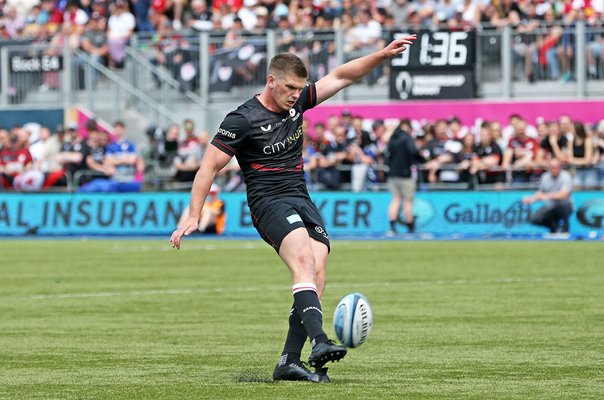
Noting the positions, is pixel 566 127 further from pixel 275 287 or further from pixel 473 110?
pixel 275 287

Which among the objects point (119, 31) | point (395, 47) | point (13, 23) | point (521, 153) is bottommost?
point (521, 153)

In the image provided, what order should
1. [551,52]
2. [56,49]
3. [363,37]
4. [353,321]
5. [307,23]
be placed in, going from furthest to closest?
[56,49] → [307,23] → [363,37] → [551,52] → [353,321]

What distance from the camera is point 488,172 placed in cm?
2819

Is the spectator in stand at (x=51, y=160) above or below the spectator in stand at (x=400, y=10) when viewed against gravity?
below

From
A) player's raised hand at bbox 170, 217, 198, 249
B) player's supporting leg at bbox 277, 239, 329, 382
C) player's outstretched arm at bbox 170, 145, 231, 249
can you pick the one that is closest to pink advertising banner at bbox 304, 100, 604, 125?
player's supporting leg at bbox 277, 239, 329, 382

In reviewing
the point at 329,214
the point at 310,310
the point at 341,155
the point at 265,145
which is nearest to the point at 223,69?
the point at 341,155

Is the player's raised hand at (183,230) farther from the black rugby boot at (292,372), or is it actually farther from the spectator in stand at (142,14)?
the spectator in stand at (142,14)

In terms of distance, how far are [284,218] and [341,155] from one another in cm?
2042

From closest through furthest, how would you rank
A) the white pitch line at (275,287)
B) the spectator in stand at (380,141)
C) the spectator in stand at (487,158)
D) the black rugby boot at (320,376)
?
the black rugby boot at (320,376) → the white pitch line at (275,287) → the spectator in stand at (487,158) → the spectator in stand at (380,141)

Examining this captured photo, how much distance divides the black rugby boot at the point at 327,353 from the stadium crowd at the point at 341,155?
1901cm

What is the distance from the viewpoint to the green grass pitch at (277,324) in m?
8.97

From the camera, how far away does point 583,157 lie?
2717 centimetres

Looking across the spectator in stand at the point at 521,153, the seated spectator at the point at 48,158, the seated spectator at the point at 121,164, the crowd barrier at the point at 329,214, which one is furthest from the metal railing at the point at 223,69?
the crowd barrier at the point at 329,214

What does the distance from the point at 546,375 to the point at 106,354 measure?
11.3 ft
